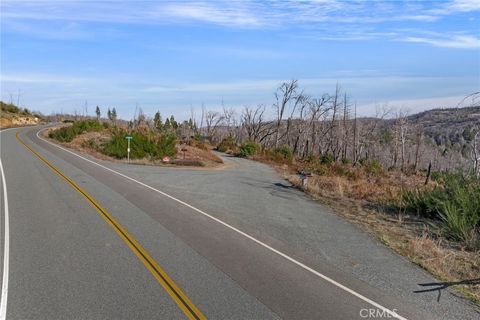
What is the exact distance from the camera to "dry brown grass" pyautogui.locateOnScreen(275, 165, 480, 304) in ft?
28.9

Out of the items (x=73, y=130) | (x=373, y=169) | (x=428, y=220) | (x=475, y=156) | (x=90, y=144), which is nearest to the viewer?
(x=428, y=220)

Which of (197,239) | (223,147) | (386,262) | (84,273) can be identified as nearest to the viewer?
(84,273)

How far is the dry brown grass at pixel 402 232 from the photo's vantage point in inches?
347

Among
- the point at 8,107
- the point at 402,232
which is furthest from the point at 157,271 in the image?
the point at 8,107

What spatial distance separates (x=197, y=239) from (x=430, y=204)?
8.73 meters

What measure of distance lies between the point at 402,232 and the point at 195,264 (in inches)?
258

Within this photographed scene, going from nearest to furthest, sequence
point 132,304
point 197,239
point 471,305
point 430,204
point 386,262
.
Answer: point 132,304 → point 471,305 → point 386,262 → point 197,239 → point 430,204

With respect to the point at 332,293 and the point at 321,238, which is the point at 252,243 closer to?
the point at 321,238

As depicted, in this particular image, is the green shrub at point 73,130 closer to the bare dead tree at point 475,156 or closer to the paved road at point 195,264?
the paved road at point 195,264

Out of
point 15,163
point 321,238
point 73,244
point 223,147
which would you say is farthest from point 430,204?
point 223,147

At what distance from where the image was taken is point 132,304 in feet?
21.6

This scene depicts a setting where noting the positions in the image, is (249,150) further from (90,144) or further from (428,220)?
(428,220)

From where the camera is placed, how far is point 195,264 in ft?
28.2

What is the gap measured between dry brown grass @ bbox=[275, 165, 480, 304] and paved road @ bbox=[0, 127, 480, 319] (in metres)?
0.43
